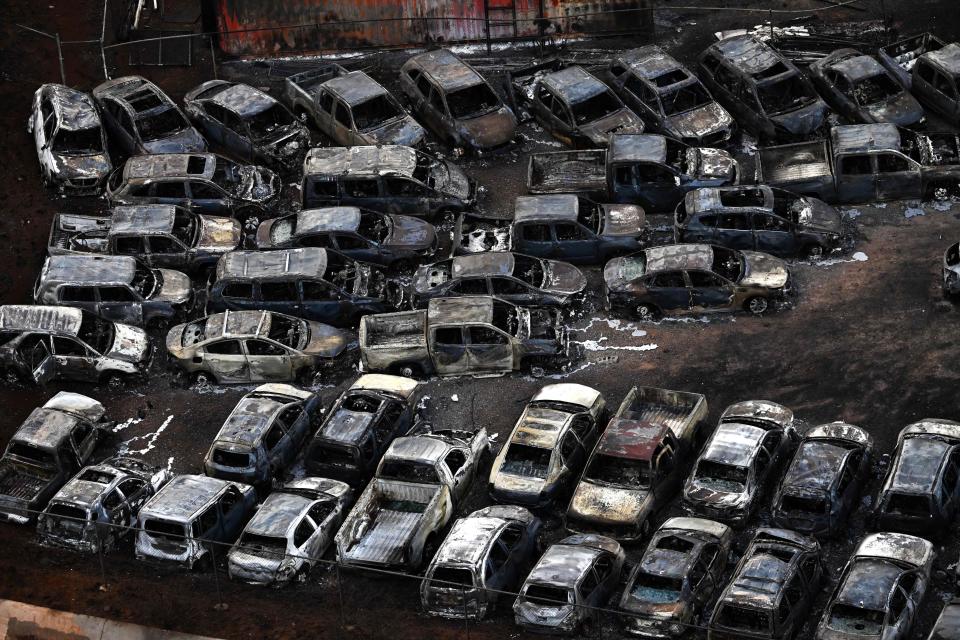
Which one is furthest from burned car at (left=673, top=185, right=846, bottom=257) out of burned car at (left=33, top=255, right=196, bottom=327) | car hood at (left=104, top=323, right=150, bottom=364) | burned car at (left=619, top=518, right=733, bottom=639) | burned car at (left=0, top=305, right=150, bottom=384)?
burned car at (left=0, top=305, right=150, bottom=384)

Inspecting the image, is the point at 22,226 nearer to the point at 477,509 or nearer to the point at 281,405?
the point at 281,405

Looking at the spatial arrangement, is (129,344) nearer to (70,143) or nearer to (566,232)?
(70,143)

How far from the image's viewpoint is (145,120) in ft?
117

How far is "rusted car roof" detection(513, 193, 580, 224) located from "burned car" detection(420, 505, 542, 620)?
321 inches

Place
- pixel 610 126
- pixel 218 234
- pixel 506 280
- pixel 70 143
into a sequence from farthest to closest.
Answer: pixel 70 143 < pixel 610 126 < pixel 218 234 < pixel 506 280

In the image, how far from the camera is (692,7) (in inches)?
1535

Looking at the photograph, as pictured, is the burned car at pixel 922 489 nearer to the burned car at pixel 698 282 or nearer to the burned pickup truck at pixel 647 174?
the burned car at pixel 698 282

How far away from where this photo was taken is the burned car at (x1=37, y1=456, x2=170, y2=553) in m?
26.0

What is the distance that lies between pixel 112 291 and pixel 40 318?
1.62m

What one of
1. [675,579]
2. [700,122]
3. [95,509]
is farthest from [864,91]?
[95,509]

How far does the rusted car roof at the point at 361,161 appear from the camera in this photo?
32.5 meters

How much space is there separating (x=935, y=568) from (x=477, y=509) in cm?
769

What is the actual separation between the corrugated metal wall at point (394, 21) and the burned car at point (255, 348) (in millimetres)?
11554

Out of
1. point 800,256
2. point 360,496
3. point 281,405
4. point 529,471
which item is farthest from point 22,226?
point 800,256
